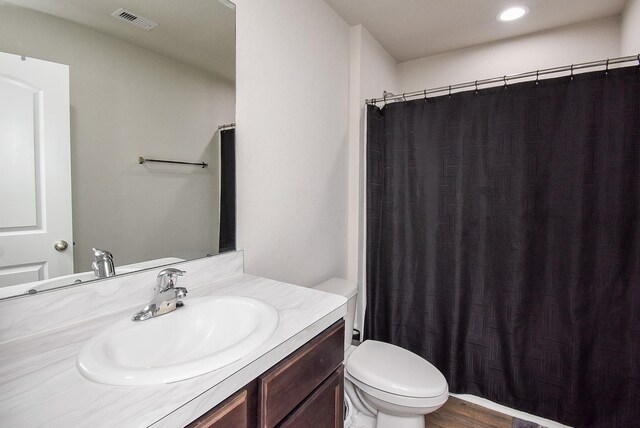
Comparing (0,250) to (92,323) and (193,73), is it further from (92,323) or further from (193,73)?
(193,73)

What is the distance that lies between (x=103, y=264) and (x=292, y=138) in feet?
3.47

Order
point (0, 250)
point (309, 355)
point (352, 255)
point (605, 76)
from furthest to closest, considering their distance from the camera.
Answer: point (352, 255) < point (605, 76) < point (309, 355) < point (0, 250)

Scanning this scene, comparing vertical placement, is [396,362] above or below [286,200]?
below

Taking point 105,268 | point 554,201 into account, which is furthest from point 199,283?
point 554,201

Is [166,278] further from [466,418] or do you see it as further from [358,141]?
[466,418]

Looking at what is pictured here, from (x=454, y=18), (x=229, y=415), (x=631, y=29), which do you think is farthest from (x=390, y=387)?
(x=631, y=29)

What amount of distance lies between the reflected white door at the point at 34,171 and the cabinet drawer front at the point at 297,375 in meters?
0.66

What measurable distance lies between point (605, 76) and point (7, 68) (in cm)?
234

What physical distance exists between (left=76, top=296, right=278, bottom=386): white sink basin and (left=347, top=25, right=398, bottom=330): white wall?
4.38ft

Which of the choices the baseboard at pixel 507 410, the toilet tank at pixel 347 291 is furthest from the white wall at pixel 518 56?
the baseboard at pixel 507 410

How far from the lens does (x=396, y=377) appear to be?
139 centimetres

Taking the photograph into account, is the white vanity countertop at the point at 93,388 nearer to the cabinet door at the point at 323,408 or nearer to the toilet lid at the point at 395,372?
the cabinet door at the point at 323,408

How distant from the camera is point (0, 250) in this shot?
753mm

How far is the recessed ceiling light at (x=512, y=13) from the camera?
75.0 inches
